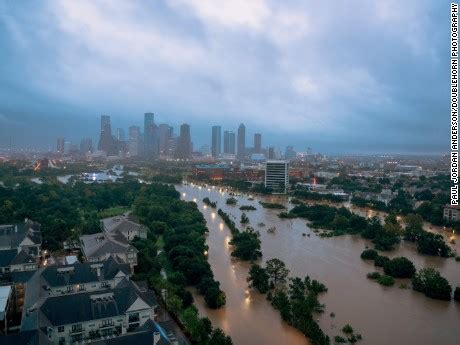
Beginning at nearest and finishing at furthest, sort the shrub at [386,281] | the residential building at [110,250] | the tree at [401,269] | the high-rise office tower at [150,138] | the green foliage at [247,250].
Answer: the residential building at [110,250], the shrub at [386,281], the tree at [401,269], the green foliage at [247,250], the high-rise office tower at [150,138]

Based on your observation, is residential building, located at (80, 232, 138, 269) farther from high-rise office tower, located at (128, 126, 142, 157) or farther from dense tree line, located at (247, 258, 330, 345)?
high-rise office tower, located at (128, 126, 142, 157)

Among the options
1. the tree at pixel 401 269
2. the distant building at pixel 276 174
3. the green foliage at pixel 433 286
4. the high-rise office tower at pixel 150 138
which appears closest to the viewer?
the green foliage at pixel 433 286

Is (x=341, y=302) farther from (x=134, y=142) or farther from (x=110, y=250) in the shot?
(x=134, y=142)

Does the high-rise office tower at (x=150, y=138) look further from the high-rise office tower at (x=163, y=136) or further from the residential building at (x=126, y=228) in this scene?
the residential building at (x=126, y=228)

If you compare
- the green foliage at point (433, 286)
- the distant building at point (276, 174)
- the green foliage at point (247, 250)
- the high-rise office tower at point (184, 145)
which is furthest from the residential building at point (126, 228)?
the high-rise office tower at point (184, 145)

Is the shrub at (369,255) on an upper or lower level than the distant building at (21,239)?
lower

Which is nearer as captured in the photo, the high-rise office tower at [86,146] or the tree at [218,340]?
the tree at [218,340]

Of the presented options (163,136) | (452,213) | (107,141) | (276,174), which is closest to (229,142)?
(163,136)
